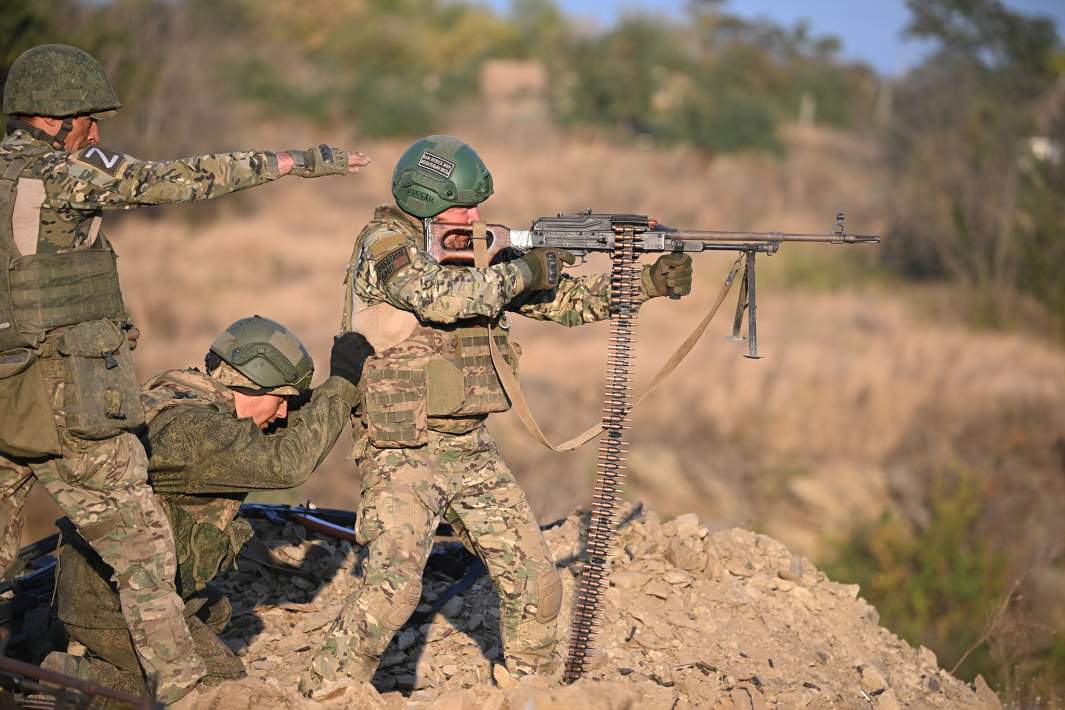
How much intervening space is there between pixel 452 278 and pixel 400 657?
2.20 m

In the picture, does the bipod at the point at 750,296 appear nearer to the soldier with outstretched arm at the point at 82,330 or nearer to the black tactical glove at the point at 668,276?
the black tactical glove at the point at 668,276

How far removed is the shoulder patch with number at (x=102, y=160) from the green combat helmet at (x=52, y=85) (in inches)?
9.4

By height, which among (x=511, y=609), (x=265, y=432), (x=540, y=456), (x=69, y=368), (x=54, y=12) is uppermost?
(x=54, y=12)

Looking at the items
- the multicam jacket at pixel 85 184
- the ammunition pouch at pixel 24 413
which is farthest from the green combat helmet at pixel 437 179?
the ammunition pouch at pixel 24 413

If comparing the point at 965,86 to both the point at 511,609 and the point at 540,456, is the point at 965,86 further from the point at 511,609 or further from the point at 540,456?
the point at 511,609

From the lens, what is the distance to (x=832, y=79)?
49.7 m

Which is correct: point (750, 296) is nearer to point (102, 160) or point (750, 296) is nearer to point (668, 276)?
point (668, 276)

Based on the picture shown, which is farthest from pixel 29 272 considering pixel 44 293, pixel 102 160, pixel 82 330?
pixel 102 160

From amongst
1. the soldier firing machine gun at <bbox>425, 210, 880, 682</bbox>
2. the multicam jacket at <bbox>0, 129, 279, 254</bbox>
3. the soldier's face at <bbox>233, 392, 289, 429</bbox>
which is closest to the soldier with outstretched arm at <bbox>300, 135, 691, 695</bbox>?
the soldier firing machine gun at <bbox>425, 210, 880, 682</bbox>

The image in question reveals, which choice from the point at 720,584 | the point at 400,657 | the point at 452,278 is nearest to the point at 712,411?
the point at 720,584

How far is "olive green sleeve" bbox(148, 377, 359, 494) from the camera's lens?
5.03m

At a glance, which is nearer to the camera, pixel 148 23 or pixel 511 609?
pixel 511 609

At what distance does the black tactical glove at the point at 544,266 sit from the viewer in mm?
5328

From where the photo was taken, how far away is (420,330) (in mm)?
5391
